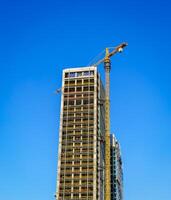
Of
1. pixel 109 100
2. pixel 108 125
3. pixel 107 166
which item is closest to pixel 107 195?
pixel 107 166

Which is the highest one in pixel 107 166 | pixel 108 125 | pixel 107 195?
pixel 108 125

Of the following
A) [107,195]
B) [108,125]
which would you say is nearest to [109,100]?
[108,125]

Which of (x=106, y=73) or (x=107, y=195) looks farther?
(x=106, y=73)

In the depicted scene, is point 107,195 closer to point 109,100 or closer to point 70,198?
point 70,198

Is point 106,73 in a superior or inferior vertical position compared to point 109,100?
superior

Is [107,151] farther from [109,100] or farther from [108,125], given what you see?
[109,100]

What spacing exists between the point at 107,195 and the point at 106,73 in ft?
195

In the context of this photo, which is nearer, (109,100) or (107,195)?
(107,195)

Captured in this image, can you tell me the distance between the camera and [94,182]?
200 meters

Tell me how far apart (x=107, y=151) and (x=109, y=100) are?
2559 cm

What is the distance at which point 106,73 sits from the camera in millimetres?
199875

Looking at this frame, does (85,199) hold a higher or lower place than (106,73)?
lower

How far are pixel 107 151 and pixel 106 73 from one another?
39.3m

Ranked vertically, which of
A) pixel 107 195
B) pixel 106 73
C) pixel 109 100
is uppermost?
pixel 106 73
